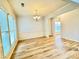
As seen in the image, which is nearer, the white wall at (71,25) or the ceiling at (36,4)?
the ceiling at (36,4)

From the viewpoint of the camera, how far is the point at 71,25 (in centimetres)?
564

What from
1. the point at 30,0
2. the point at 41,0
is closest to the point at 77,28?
the point at 41,0

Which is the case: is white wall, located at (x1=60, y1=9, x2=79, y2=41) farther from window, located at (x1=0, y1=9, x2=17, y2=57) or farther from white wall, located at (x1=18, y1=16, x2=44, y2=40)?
window, located at (x1=0, y1=9, x2=17, y2=57)

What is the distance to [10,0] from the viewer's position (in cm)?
333

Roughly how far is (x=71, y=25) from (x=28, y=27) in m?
3.71

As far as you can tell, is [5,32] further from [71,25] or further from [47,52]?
[71,25]

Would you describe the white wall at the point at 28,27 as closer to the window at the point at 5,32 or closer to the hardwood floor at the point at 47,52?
the hardwood floor at the point at 47,52

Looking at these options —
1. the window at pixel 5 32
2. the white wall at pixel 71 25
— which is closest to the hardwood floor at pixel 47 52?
the window at pixel 5 32

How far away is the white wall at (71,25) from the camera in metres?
5.19

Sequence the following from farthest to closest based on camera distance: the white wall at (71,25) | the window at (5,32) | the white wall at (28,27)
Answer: the white wall at (28,27) → the white wall at (71,25) → the window at (5,32)

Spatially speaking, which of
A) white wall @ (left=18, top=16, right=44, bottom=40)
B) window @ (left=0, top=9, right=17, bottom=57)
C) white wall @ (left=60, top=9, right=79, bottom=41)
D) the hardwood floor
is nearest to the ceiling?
window @ (left=0, top=9, right=17, bottom=57)

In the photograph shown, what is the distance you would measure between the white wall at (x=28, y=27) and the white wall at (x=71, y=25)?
7.49ft

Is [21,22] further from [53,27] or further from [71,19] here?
[71,19]

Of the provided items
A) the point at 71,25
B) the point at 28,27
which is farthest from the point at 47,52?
the point at 28,27
